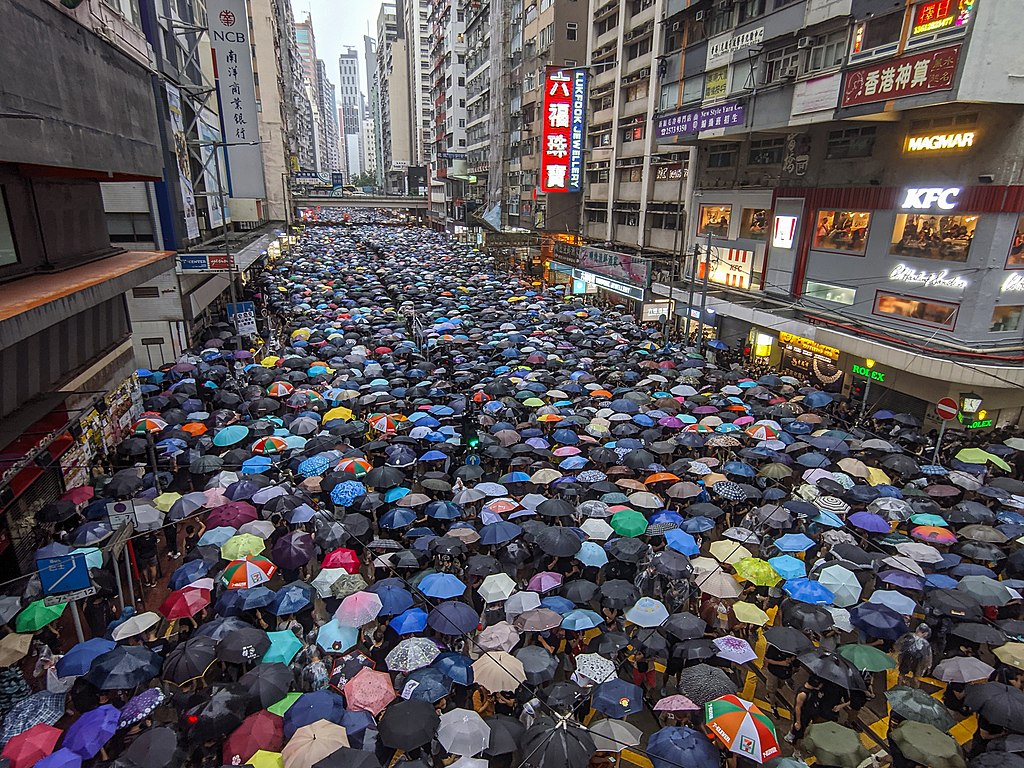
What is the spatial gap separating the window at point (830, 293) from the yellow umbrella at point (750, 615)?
49.7 ft

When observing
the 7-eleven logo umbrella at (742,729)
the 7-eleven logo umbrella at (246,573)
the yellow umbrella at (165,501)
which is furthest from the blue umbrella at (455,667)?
the yellow umbrella at (165,501)

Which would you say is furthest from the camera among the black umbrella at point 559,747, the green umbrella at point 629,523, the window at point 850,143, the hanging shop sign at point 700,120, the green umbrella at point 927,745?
the hanging shop sign at point 700,120

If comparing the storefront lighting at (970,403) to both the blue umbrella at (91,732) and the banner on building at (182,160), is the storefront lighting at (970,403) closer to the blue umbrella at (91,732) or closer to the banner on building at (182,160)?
the blue umbrella at (91,732)

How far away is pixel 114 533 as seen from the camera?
995 centimetres

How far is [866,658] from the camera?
7.61m

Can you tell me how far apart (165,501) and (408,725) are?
7352mm

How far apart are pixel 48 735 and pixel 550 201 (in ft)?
133

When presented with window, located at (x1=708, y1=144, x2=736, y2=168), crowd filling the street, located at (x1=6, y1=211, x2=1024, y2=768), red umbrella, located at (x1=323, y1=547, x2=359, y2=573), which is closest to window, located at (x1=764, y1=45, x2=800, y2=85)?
window, located at (x1=708, y1=144, x2=736, y2=168)

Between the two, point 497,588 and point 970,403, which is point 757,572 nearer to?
point 497,588

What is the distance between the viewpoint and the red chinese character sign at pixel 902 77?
15008 mm

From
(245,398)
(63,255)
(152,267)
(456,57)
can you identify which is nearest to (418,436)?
(245,398)

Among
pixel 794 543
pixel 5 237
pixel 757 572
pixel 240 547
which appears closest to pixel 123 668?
pixel 240 547

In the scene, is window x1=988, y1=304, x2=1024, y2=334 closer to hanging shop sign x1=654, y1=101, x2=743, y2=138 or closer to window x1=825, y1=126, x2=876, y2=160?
window x1=825, y1=126, x2=876, y2=160

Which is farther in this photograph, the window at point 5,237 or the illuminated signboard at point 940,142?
the illuminated signboard at point 940,142
